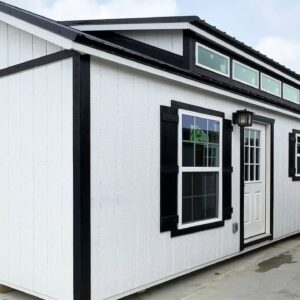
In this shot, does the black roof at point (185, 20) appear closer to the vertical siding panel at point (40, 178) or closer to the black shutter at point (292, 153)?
the black shutter at point (292, 153)

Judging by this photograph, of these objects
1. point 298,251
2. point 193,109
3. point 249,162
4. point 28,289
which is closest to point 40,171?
point 28,289

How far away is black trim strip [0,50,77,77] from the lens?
148 inches

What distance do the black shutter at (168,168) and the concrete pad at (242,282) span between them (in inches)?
28.8

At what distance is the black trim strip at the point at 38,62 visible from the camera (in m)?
3.75

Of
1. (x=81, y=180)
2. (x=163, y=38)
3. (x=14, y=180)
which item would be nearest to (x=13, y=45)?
(x=14, y=180)

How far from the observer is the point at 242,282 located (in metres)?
4.94

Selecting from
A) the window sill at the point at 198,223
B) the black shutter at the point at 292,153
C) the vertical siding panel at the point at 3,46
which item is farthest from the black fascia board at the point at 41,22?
the black shutter at the point at 292,153

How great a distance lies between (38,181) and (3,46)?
1.62m

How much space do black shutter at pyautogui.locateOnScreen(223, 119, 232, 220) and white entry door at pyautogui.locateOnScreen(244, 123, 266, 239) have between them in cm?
69

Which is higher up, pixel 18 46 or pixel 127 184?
pixel 18 46

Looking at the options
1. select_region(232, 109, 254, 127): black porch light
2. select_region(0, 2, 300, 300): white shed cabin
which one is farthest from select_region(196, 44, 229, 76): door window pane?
select_region(232, 109, 254, 127): black porch light

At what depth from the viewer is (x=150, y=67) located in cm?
432

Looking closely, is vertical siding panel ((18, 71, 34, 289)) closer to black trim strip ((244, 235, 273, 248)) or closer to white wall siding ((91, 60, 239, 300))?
white wall siding ((91, 60, 239, 300))

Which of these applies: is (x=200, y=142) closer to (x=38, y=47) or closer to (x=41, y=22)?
(x=38, y=47)
